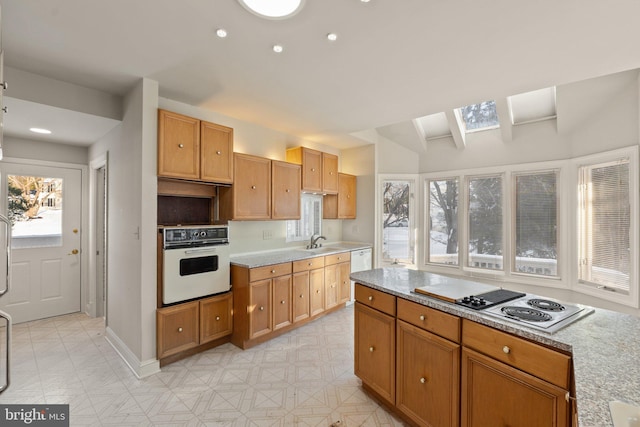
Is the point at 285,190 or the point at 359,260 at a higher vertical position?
the point at 285,190

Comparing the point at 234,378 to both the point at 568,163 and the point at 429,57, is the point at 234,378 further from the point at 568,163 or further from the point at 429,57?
the point at 568,163

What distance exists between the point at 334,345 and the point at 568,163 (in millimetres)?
3663

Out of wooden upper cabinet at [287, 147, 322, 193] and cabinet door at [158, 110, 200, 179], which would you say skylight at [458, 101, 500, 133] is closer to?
wooden upper cabinet at [287, 147, 322, 193]

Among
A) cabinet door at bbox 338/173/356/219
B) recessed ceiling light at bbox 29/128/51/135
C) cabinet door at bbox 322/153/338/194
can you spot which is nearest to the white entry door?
recessed ceiling light at bbox 29/128/51/135

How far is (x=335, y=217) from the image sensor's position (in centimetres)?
474

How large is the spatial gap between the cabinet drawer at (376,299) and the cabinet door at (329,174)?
235cm

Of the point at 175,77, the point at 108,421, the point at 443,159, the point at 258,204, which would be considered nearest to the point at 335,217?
the point at 258,204

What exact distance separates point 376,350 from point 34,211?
4500 millimetres

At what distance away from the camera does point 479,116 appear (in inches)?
167

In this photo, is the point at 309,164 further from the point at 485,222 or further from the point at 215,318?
the point at 485,222

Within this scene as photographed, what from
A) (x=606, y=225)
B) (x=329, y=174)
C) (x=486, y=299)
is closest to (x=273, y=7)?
(x=486, y=299)

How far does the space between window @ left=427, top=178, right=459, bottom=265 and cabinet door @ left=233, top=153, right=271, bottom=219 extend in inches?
111

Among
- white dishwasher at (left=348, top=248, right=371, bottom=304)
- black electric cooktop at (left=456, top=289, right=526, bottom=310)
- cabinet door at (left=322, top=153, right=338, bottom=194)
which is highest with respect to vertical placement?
cabinet door at (left=322, top=153, right=338, bottom=194)

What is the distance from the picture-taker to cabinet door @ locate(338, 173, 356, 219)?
4.78 m
